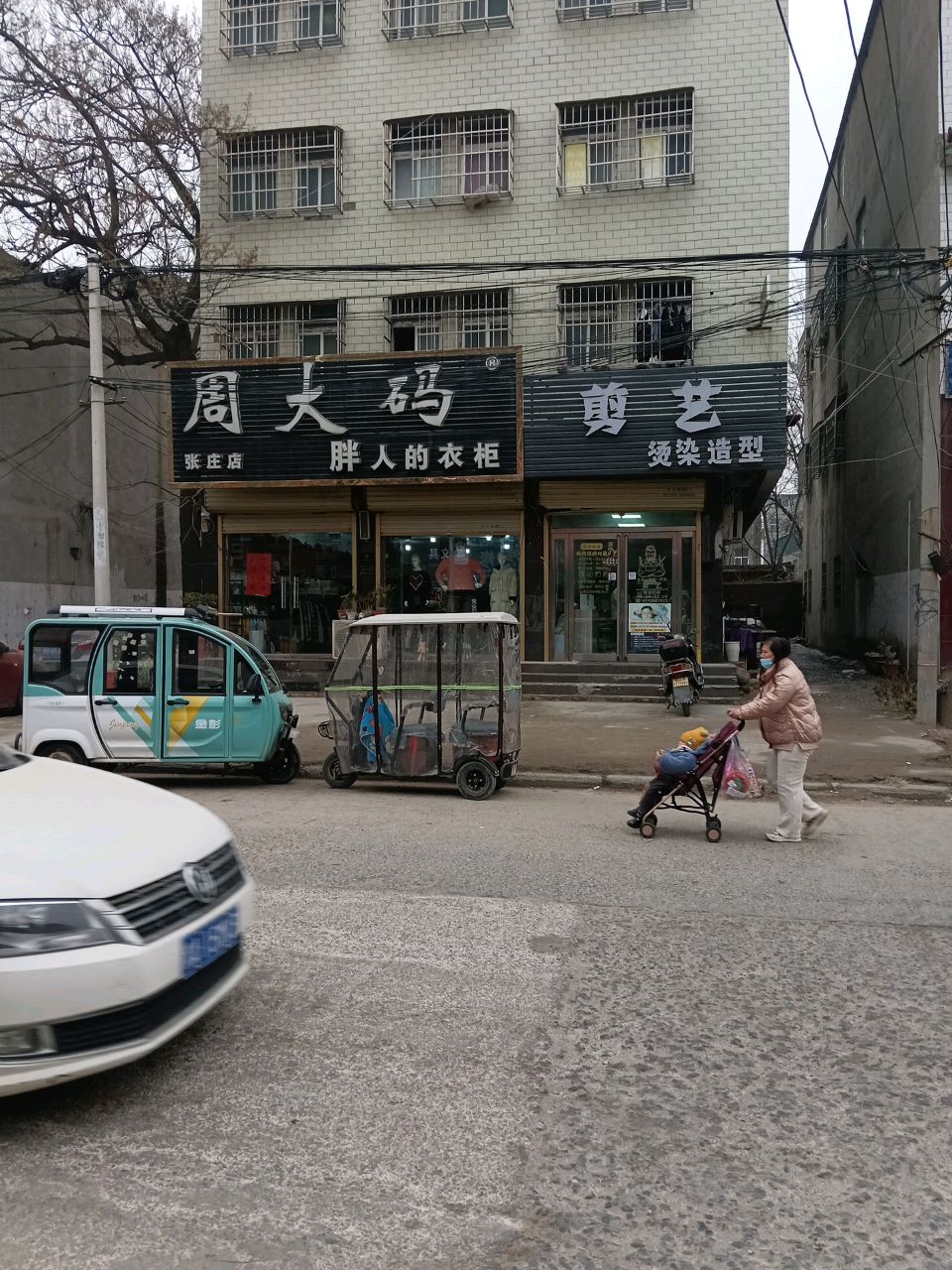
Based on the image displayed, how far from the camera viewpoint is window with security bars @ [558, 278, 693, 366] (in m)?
16.5

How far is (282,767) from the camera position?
33.6ft

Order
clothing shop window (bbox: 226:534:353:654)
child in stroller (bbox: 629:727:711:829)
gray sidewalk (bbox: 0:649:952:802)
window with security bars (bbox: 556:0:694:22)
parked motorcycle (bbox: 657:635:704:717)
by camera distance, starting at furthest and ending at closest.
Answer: clothing shop window (bbox: 226:534:353:654)
window with security bars (bbox: 556:0:694:22)
parked motorcycle (bbox: 657:635:704:717)
gray sidewalk (bbox: 0:649:952:802)
child in stroller (bbox: 629:727:711:829)

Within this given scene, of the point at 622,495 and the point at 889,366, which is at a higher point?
the point at 889,366

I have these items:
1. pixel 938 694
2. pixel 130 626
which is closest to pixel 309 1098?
pixel 130 626

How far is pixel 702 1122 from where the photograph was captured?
3230 mm

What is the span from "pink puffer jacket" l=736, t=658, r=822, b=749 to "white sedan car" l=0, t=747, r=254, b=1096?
484 centimetres

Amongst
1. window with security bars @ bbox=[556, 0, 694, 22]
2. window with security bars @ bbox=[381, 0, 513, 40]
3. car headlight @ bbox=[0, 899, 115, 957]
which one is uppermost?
window with security bars @ bbox=[381, 0, 513, 40]

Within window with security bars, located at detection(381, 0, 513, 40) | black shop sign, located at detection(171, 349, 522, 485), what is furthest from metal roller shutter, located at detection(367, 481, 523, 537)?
window with security bars, located at detection(381, 0, 513, 40)

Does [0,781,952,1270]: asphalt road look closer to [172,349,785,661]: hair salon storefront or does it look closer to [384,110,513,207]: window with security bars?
[172,349,785,661]: hair salon storefront

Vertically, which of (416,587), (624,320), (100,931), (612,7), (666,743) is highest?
(612,7)

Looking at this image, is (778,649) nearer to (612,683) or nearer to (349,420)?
(612,683)

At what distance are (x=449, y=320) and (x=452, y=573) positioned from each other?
15.6 ft

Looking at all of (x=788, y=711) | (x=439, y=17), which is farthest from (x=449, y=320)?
(x=788, y=711)

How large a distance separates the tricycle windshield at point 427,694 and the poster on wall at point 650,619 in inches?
326
